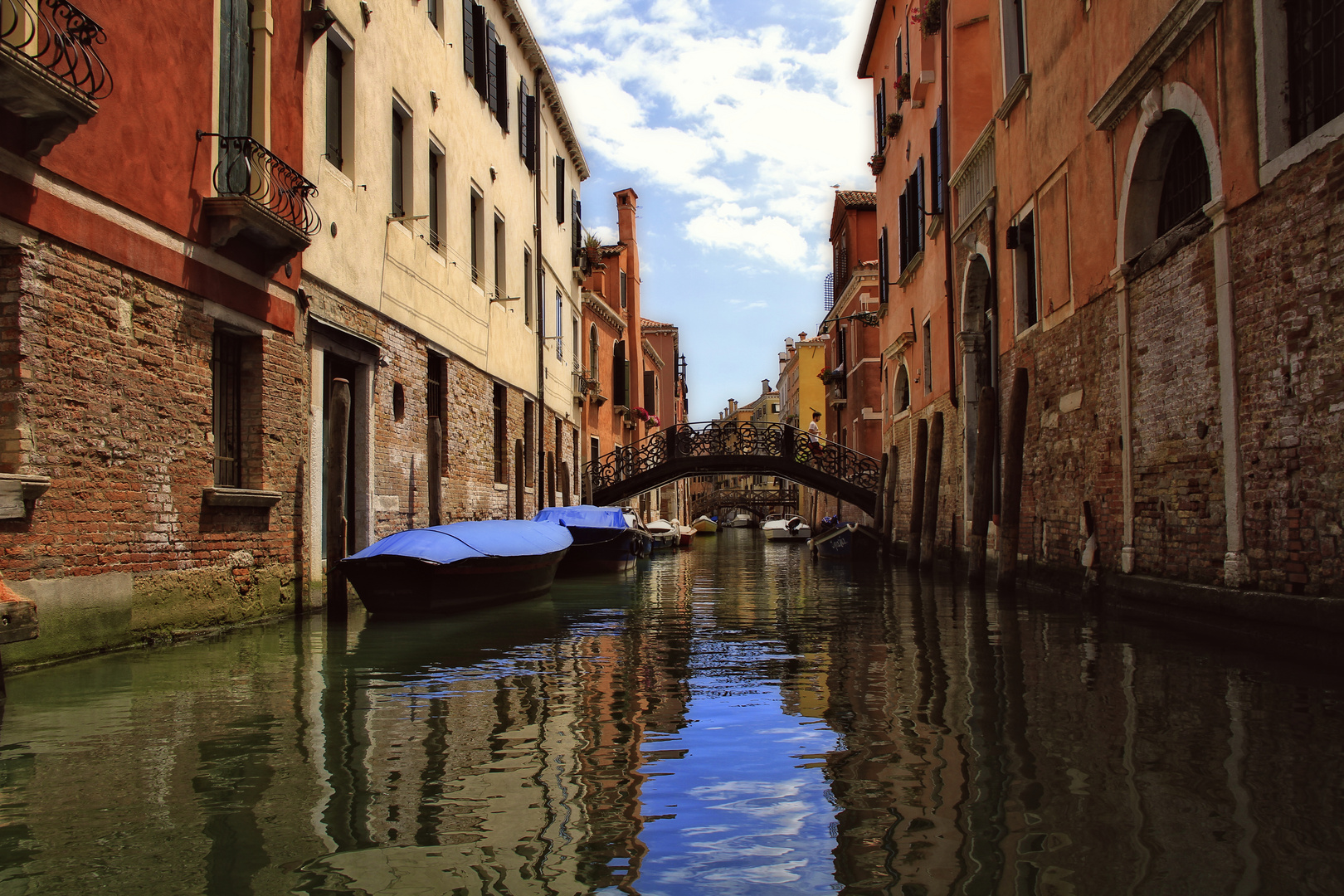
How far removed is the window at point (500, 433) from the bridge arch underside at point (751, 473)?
629 centimetres

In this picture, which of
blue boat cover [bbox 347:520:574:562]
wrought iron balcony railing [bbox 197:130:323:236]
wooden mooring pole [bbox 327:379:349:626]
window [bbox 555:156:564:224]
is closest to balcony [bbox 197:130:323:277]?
wrought iron balcony railing [bbox 197:130:323:236]

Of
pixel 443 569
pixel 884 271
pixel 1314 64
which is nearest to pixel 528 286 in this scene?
pixel 884 271

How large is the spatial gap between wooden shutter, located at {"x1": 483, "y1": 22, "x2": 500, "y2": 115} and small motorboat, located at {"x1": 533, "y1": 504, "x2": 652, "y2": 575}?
563cm

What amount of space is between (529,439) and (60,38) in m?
11.8

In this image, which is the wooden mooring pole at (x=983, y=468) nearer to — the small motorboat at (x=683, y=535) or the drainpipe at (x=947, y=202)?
the drainpipe at (x=947, y=202)

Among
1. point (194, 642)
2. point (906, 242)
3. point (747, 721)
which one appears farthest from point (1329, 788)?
point (906, 242)

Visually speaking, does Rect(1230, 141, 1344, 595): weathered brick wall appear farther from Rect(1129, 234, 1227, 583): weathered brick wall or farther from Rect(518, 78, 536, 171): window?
Rect(518, 78, 536, 171): window

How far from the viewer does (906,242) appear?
18.3m

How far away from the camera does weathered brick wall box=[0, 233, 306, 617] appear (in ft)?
18.5

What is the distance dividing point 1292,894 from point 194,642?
250 inches

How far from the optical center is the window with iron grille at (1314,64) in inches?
221

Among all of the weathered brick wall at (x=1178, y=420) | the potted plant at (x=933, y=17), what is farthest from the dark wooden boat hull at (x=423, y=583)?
the potted plant at (x=933, y=17)

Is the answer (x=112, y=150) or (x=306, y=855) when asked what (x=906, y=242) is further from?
(x=306, y=855)

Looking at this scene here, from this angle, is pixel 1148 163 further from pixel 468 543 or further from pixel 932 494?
pixel 932 494
